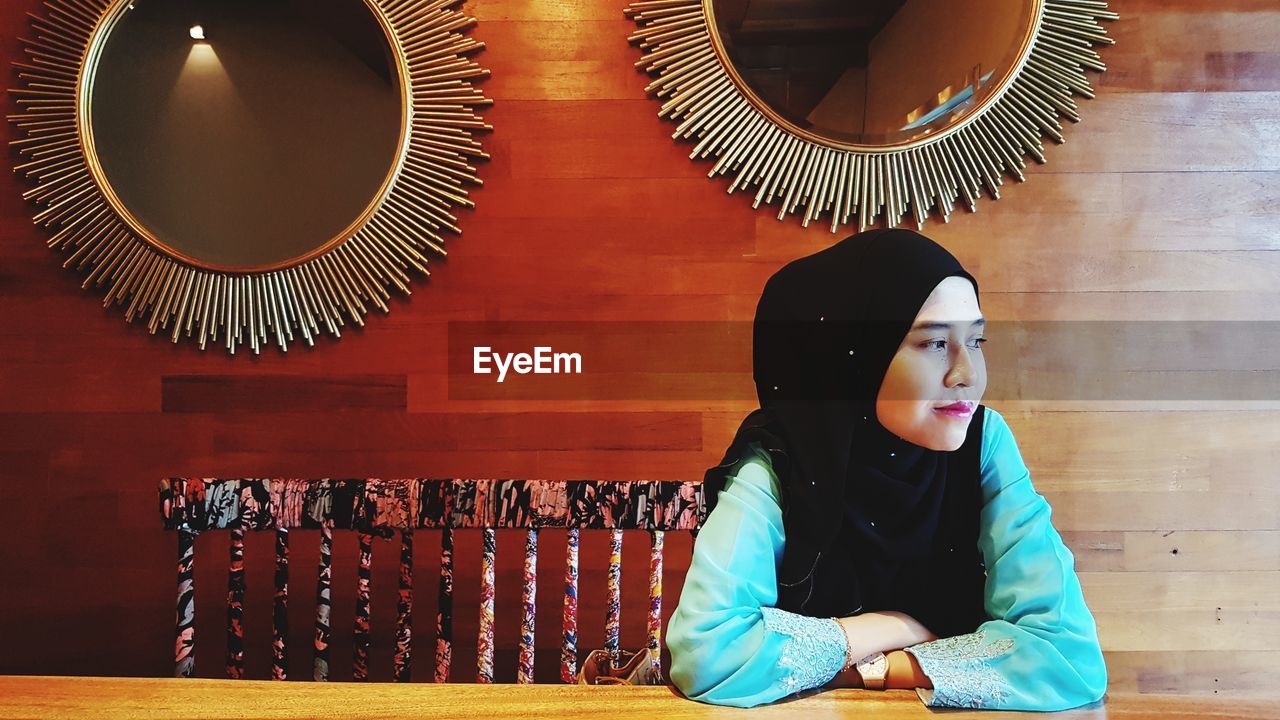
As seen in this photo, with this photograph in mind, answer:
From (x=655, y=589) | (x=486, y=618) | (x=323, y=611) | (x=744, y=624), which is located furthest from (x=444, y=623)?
(x=744, y=624)

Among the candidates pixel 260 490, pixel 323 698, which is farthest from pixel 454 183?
pixel 323 698

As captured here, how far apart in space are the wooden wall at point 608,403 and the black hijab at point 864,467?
1.99ft

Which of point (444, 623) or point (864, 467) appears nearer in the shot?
point (864, 467)

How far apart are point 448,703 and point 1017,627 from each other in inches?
21.5

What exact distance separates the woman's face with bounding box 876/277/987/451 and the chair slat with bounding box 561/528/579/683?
460 mm

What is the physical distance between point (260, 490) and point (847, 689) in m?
0.74

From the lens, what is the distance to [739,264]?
4.73 ft

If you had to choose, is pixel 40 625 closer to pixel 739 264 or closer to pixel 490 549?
pixel 490 549

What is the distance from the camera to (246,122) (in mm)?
1449

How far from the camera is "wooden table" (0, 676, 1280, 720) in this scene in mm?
723

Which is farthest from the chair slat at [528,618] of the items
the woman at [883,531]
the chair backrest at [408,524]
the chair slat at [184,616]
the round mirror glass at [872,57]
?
the round mirror glass at [872,57]

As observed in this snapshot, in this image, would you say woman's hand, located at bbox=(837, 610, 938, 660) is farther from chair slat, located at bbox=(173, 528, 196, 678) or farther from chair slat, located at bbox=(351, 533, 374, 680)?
chair slat, located at bbox=(173, 528, 196, 678)

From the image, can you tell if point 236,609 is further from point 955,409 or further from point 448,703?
point 955,409

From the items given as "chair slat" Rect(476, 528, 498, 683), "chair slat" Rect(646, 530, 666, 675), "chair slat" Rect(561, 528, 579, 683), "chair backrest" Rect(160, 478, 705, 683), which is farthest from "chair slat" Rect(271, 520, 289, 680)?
"chair slat" Rect(646, 530, 666, 675)
